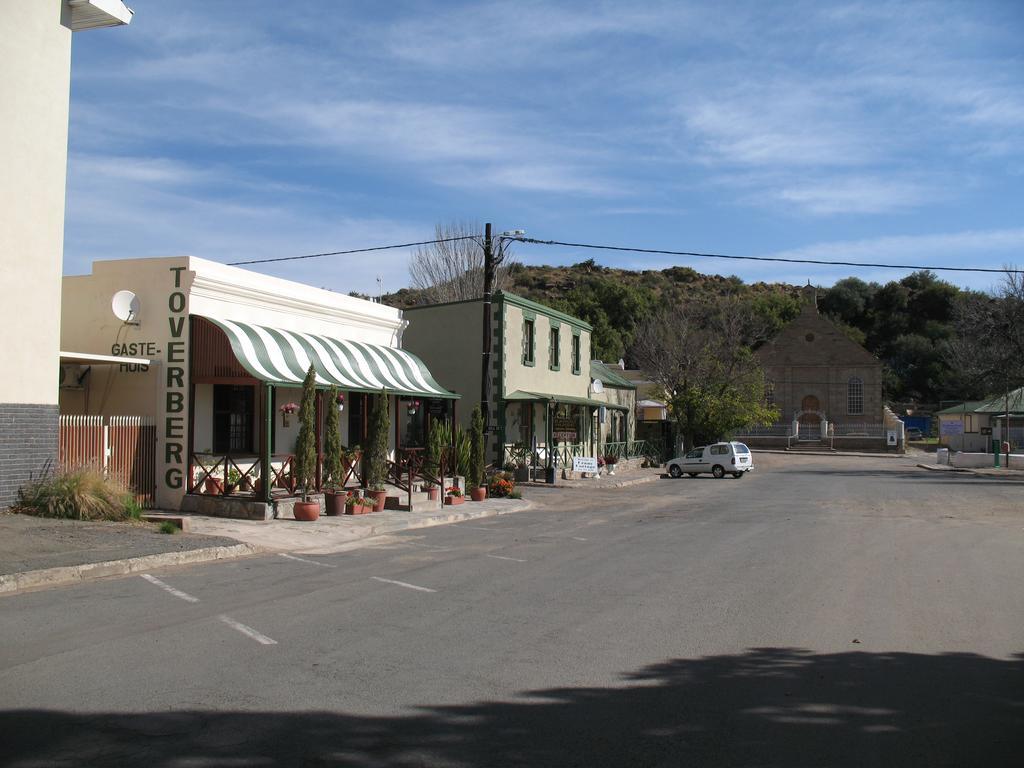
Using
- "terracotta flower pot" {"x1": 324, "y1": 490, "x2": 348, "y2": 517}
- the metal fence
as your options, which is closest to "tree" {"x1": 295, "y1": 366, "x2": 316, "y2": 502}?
"terracotta flower pot" {"x1": 324, "y1": 490, "x2": 348, "y2": 517}

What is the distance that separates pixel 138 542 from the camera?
12.6 m

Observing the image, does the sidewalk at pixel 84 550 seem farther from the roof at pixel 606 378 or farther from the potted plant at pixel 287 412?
the roof at pixel 606 378

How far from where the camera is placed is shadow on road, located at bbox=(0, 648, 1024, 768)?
4895 millimetres

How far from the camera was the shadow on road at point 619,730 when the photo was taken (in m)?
4.89

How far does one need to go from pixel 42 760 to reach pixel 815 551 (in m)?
11.6

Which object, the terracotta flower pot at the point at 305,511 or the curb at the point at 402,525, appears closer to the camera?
the curb at the point at 402,525

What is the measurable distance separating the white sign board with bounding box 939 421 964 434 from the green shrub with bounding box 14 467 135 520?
6489 cm

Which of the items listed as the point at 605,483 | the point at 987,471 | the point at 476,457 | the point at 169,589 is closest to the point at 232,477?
the point at 476,457

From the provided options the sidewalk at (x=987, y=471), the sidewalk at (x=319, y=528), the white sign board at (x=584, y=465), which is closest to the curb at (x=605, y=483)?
the white sign board at (x=584, y=465)

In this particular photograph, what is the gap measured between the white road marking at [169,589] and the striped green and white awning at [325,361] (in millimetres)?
6319

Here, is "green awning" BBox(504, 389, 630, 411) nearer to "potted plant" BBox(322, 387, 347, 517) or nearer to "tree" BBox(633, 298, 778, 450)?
"tree" BBox(633, 298, 778, 450)

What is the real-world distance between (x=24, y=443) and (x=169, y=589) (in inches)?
247

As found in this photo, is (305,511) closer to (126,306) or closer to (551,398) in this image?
(126,306)

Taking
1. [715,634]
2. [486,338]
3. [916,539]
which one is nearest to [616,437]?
[486,338]
